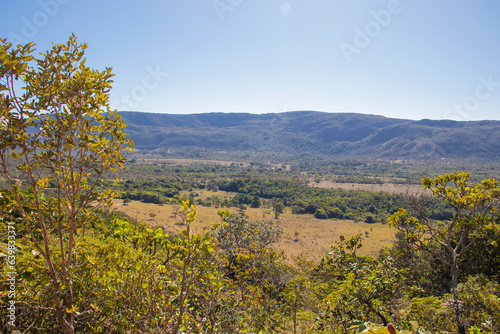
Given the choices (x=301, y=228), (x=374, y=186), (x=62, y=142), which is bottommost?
(x=301, y=228)

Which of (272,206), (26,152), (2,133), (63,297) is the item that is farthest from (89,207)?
(272,206)

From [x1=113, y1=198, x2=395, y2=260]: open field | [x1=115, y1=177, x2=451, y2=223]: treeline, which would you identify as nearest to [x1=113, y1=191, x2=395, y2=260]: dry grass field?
[x1=113, y1=198, x2=395, y2=260]: open field

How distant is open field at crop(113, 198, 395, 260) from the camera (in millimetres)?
30844

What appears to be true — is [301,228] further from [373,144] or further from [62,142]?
[373,144]

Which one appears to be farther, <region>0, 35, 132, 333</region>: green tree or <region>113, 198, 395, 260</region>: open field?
<region>113, 198, 395, 260</region>: open field

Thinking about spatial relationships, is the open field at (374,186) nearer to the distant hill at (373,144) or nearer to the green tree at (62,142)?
the distant hill at (373,144)

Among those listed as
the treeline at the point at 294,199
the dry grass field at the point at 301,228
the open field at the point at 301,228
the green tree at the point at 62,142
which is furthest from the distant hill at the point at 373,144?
the green tree at the point at 62,142

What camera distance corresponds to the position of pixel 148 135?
188750mm

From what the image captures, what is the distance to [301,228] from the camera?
40719 mm

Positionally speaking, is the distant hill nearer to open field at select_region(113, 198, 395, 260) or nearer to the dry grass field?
the dry grass field

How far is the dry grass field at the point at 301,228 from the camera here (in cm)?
3083

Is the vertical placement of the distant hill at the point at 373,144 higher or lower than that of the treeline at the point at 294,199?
higher

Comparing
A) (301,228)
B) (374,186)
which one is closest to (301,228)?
(301,228)

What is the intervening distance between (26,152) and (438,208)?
2477 inches
